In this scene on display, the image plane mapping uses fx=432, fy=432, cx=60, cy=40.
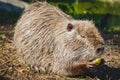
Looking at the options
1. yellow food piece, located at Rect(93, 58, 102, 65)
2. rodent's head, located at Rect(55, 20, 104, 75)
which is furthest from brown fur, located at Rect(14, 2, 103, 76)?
yellow food piece, located at Rect(93, 58, 102, 65)

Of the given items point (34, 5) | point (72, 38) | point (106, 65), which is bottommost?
point (106, 65)

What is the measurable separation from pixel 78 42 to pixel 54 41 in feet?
1.38

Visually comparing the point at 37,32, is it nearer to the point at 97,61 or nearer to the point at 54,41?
the point at 54,41

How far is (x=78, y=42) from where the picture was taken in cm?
519

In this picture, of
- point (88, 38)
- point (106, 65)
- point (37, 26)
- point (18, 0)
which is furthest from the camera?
point (18, 0)

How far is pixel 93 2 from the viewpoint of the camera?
10547 mm

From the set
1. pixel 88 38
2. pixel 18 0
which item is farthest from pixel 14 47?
pixel 18 0

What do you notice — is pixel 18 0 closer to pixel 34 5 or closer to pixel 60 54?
pixel 34 5

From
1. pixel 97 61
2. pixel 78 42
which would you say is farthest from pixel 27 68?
pixel 97 61

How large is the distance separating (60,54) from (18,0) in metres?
3.82

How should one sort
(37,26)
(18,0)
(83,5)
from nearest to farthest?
(37,26), (18,0), (83,5)

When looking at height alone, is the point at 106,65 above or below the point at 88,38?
below

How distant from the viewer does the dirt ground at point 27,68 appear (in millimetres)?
5434

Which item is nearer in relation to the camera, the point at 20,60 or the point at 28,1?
the point at 20,60
